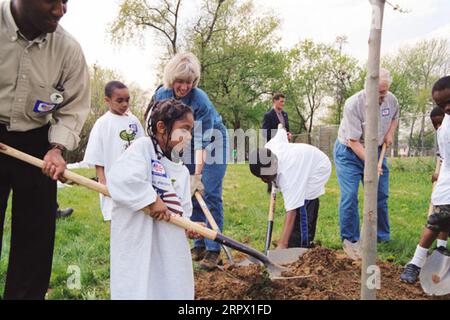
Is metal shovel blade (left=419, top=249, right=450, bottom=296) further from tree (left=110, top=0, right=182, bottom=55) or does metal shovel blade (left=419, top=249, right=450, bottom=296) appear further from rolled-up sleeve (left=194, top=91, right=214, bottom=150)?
tree (left=110, top=0, right=182, bottom=55)

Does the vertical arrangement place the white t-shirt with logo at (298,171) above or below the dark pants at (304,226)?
above

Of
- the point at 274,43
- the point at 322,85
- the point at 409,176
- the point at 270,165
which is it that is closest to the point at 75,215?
the point at 270,165

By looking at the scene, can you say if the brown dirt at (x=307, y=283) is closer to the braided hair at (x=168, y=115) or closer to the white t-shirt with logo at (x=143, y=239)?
the white t-shirt with logo at (x=143, y=239)

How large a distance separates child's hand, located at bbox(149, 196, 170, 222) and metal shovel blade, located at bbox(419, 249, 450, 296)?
2082mm

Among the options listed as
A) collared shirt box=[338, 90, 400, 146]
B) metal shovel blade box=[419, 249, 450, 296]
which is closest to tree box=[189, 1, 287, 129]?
collared shirt box=[338, 90, 400, 146]

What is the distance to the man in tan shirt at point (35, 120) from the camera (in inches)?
88.4

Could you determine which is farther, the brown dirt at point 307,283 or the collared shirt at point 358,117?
the collared shirt at point 358,117

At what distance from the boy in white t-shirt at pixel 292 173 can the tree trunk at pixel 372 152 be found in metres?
1.61

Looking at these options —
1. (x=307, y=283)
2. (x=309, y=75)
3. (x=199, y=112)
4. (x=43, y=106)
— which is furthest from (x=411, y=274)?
(x=309, y=75)

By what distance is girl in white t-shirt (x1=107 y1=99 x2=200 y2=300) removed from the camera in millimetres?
2215

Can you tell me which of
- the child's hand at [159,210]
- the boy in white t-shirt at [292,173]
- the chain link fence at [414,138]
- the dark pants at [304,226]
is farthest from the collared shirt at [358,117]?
the chain link fence at [414,138]

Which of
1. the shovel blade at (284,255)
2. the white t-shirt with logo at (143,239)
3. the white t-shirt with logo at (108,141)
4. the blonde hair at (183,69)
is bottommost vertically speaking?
the shovel blade at (284,255)

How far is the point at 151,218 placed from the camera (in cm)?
229
